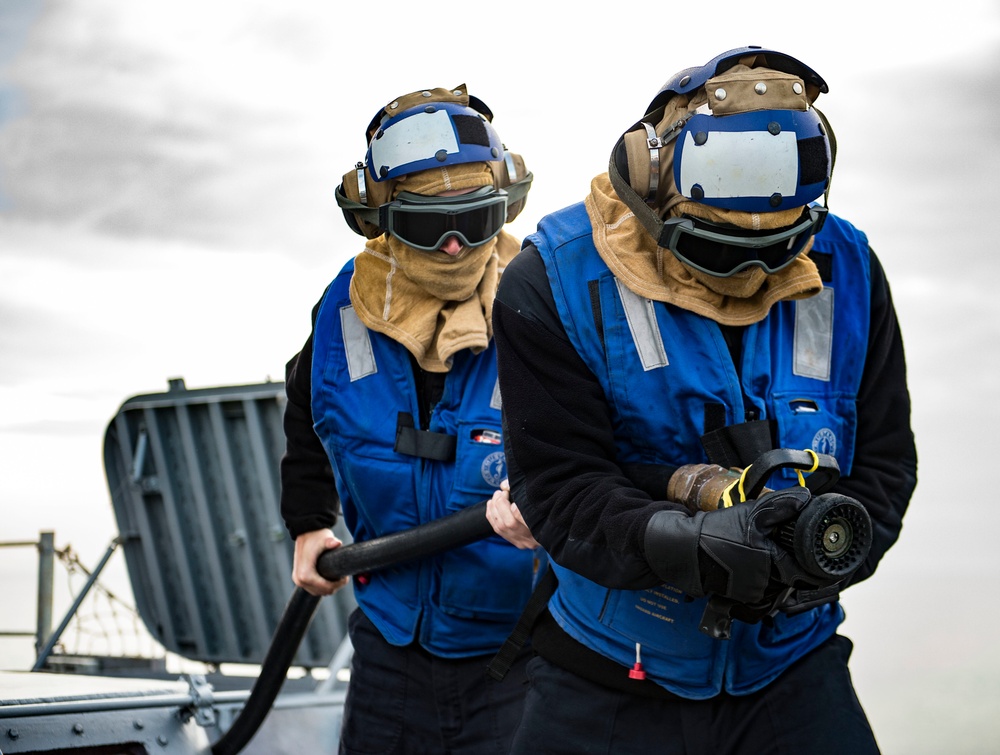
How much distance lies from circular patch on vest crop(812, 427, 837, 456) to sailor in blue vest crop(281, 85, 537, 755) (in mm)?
982

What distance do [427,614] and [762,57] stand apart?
1664 millimetres

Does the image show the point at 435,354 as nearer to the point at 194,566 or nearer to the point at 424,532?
the point at 424,532

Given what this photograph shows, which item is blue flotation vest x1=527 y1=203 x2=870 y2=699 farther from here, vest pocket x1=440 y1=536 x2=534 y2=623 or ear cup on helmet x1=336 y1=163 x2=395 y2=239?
ear cup on helmet x1=336 y1=163 x2=395 y2=239

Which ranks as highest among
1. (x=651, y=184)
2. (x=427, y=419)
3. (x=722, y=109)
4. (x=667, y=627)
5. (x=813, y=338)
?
(x=722, y=109)

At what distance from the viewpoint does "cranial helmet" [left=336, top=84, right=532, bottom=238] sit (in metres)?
3.10

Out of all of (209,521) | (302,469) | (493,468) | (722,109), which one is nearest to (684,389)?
(722,109)

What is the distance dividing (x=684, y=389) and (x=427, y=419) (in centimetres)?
109

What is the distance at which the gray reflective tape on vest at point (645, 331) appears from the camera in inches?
85.2

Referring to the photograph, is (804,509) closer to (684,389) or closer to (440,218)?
(684,389)

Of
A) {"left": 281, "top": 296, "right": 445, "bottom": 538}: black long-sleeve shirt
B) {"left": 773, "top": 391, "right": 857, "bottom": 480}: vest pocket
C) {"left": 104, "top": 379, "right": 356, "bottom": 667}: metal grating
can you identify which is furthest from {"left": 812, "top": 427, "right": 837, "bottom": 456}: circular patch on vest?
{"left": 104, "top": 379, "right": 356, "bottom": 667}: metal grating

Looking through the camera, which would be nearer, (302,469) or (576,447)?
(576,447)

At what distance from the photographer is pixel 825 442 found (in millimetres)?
2270

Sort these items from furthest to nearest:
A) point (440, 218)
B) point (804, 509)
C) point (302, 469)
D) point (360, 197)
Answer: point (302, 469) → point (360, 197) → point (440, 218) → point (804, 509)

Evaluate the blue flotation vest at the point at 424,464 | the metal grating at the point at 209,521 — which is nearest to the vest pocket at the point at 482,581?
the blue flotation vest at the point at 424,464
